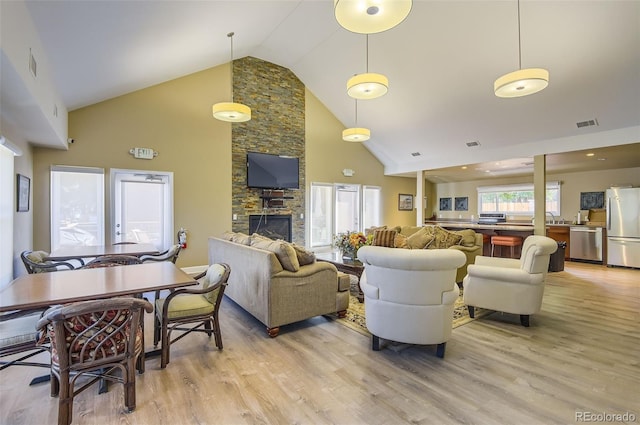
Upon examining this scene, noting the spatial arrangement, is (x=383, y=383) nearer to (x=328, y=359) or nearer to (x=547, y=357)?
(x=328, y=359)

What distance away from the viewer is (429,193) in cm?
1200

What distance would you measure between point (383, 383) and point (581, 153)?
6.84m

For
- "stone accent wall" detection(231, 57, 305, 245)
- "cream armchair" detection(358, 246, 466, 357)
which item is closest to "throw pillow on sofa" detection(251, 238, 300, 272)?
"cream armchair" detection(358, 246, 466, 357)

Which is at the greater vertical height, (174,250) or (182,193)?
(182,193)

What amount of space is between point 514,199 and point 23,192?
11.8 m

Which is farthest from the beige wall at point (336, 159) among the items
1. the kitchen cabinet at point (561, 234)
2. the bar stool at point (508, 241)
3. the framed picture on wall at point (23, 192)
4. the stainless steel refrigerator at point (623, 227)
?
the framed picture on wall at point (23, 192)

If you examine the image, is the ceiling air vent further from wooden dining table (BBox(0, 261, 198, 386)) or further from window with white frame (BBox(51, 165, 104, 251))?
window with white frame (BBox(51, 165, 104, 251))

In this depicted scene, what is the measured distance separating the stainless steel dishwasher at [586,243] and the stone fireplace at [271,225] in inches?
288

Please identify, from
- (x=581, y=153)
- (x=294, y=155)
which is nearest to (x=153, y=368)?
(x=294, y=155)

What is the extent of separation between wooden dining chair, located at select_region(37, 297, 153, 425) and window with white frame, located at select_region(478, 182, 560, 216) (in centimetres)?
1032

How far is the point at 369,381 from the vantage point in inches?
96.0

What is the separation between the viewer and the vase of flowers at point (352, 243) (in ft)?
15.6

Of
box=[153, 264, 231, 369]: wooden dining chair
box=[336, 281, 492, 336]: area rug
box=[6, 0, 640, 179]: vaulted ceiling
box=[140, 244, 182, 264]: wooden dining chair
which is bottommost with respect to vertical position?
box=[336, 281, 492, 336]: area rug

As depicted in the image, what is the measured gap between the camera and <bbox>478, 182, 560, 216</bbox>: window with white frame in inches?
352
